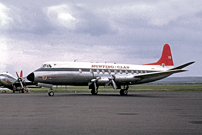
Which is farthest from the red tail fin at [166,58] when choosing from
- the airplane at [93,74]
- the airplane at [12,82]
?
the airplane at [12,82]

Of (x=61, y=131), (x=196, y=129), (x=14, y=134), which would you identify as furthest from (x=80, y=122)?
(x=196, y=129)

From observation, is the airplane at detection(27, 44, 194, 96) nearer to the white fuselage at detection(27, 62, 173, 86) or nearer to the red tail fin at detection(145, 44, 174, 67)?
the white fuselage at detection(27, 62, 173, 86)

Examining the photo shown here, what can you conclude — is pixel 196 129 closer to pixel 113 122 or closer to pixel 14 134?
pixel 113 122

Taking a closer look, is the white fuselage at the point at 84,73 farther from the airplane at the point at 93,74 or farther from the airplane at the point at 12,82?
the airplane at the point at 12,82

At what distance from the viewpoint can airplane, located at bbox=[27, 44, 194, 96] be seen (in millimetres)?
31972

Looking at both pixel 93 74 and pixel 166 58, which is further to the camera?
pixel 166 58

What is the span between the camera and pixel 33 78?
30.9m

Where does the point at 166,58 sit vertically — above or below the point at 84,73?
above

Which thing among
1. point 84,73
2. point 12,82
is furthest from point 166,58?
point 12,82

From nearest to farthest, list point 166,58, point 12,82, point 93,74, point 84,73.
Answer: point 84,73 → point 93,74 → point 166,58 → point 12,82

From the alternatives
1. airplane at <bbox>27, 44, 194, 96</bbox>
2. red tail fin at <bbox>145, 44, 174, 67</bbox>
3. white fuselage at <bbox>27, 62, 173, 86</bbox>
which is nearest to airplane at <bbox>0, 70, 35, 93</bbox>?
airplane at <bbox>27, 44, 194, 96</bbox>

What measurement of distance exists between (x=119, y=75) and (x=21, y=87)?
21.6 metres

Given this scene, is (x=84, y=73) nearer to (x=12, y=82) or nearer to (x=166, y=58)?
(x=166, y=58)

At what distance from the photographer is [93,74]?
3500cm
